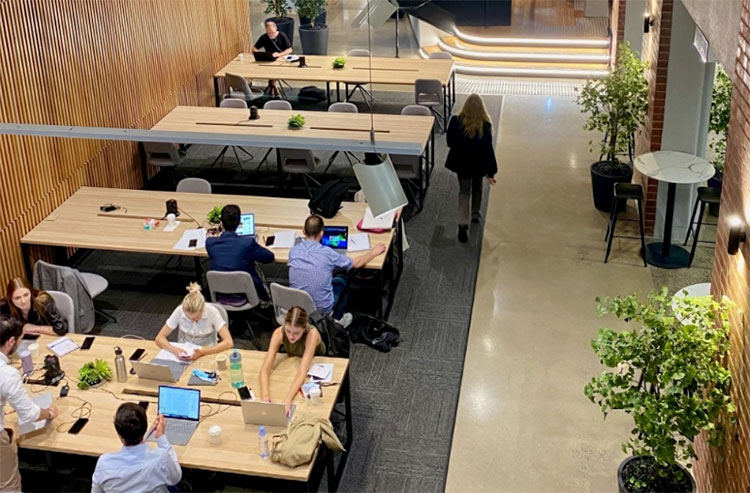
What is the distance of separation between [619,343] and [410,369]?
2.54m

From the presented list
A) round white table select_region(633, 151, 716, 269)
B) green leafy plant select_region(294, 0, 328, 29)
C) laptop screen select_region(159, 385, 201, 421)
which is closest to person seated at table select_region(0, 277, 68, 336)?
laptop screen select_region(159, 385, 201, 421)

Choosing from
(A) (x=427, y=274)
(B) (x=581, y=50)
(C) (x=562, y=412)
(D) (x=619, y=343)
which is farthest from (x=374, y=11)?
(B) (x=581, y=50)

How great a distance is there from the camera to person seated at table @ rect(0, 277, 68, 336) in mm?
6633

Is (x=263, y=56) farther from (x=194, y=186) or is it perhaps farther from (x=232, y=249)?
(x=232, y=249)

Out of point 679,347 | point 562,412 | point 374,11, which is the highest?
point 374,11

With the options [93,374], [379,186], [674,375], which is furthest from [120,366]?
[674,375]

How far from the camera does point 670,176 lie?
26.6ft

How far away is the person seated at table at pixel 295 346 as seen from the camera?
5.67 metres

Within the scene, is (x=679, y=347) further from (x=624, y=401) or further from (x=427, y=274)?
(x=427, y=274)

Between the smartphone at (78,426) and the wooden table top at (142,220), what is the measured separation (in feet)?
7.83

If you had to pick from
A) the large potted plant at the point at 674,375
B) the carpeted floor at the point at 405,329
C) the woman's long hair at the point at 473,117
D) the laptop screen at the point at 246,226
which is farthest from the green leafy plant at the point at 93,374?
the woman's long hair at the point at 473,117

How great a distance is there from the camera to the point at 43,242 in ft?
25.9

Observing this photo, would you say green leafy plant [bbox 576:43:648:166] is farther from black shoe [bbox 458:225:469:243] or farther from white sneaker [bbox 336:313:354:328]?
white sneaker [bbox 336:313:354:328]

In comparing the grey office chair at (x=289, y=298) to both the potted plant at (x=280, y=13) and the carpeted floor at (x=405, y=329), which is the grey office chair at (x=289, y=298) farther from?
the potted plant at (x=280, y=13)
